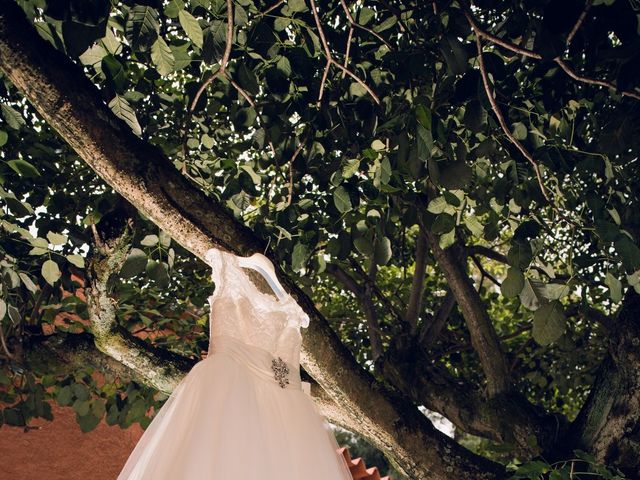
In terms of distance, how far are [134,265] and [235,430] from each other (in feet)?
2.74

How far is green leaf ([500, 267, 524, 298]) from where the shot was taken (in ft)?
8.95

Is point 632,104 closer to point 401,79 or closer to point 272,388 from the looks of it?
point 401,79

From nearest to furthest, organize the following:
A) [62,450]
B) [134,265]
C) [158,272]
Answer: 1. [134,265]
2. [158,272]
3. [62,450]

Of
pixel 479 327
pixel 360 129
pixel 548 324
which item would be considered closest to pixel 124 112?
pixel 360 129

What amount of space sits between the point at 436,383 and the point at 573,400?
145 inches

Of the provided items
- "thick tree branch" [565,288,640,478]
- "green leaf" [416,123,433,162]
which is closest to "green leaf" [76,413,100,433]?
"thick tree branch" [565,288,640,478]

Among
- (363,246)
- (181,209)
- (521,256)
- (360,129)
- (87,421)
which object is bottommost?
(87,421)

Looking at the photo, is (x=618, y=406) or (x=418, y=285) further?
(x=418, y=285)

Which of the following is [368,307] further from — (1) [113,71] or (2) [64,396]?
(1) [113,71]

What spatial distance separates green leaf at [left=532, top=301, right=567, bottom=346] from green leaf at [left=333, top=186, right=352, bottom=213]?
81 cm

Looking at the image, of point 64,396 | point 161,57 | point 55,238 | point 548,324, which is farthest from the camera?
point 64,396

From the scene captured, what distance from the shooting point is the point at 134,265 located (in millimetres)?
2951

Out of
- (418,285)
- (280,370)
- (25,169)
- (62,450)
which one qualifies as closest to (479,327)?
(418,285)

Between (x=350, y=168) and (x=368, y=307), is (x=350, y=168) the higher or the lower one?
the higher one
